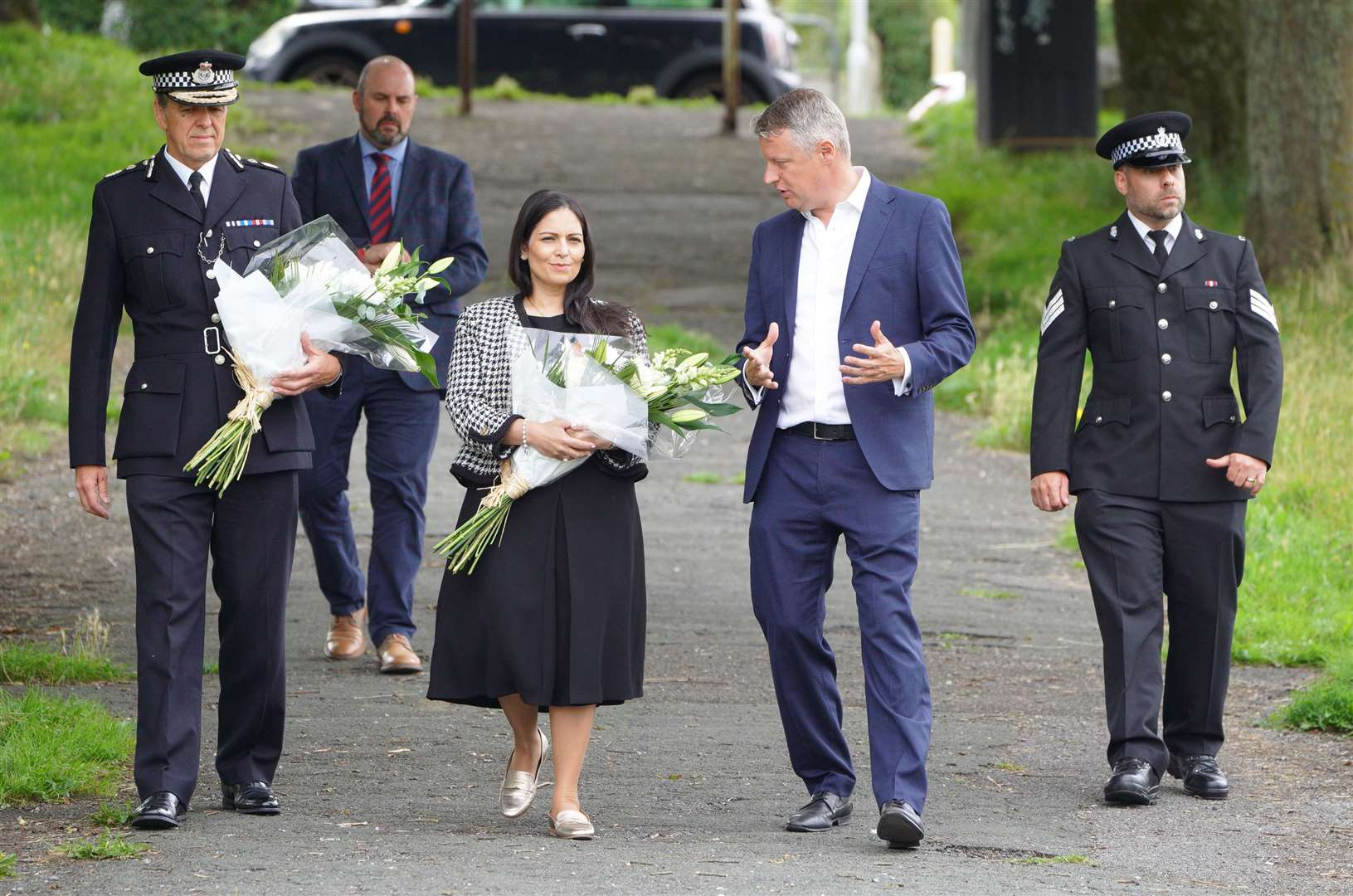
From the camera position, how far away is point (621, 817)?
20.5ft

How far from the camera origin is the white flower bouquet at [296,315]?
237 inches

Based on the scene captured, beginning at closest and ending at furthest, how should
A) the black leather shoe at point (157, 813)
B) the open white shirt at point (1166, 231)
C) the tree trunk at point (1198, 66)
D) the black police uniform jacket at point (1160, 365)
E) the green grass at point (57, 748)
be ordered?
the black leather shoe at point (157, 813), the green grass at point (57, 748), the black police uniform jacket at point (1160, 365), the open white shirt at point (1166, 231), the tree trunk at point (1198, 66)

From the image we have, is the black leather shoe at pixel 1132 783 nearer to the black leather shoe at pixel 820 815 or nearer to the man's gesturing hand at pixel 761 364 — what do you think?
the black leather shoe at pixel 820 815

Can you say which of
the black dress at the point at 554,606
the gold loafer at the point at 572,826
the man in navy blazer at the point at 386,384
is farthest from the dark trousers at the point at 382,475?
the gold loafer at the point at 572,826

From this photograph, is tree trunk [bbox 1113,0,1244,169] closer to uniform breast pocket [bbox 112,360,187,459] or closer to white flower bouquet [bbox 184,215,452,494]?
white flower bouquet [bbox 184,215,452,494]

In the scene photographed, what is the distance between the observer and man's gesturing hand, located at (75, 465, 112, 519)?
20.2ft

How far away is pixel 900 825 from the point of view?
575 centimetres

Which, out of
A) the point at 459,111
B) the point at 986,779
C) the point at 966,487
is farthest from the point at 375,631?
the point at 459,111

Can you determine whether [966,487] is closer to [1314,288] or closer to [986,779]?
[1314,288]

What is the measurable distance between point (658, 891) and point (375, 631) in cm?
323

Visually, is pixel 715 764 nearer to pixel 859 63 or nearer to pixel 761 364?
pixel 761 364

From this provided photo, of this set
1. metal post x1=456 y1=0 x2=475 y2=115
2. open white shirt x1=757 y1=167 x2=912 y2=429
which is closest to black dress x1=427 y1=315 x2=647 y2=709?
open white shirt x1=757 y1=167 x2=912 y2=429

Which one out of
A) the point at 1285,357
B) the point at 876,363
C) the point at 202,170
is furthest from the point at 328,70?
the point at 876,363

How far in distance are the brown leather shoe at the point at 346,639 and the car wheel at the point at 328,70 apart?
1823cm
